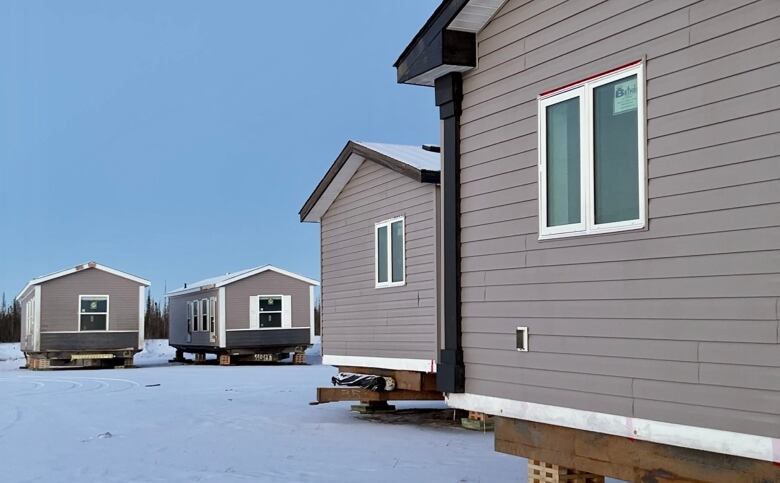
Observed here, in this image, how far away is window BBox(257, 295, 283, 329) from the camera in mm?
31962

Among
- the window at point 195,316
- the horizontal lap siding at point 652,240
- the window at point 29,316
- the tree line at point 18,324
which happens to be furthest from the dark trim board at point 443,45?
the tree line at point 18,324

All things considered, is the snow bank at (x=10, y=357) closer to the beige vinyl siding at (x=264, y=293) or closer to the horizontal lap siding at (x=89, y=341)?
the horizontal lap siding at (x=89, y=341)

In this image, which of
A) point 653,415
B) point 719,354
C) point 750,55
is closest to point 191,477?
point 653,415

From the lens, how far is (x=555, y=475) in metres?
6.89

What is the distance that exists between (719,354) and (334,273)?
1075 cm

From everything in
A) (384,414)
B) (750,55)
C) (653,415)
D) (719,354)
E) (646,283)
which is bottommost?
(384,414)

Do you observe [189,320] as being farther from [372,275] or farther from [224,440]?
[224,440]

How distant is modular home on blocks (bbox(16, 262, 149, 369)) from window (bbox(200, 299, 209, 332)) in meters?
2.51

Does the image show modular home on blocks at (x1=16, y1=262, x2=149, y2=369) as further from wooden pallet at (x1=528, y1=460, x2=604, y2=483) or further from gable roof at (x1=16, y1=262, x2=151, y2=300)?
wooden pallet at (x1=528, y1=460, x2=604, y2=483)

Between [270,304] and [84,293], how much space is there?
6518mm

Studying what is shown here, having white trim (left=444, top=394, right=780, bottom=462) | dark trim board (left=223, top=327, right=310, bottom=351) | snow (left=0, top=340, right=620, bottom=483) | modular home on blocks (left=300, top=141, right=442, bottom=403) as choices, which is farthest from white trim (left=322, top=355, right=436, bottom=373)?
dark trim board (left=223, top=327, right=310, bottom=351)

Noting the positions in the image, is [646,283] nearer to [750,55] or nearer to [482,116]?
[750,55]

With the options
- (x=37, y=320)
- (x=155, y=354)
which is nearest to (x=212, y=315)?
(x=37, y=320)

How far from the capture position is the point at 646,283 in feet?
18.6
